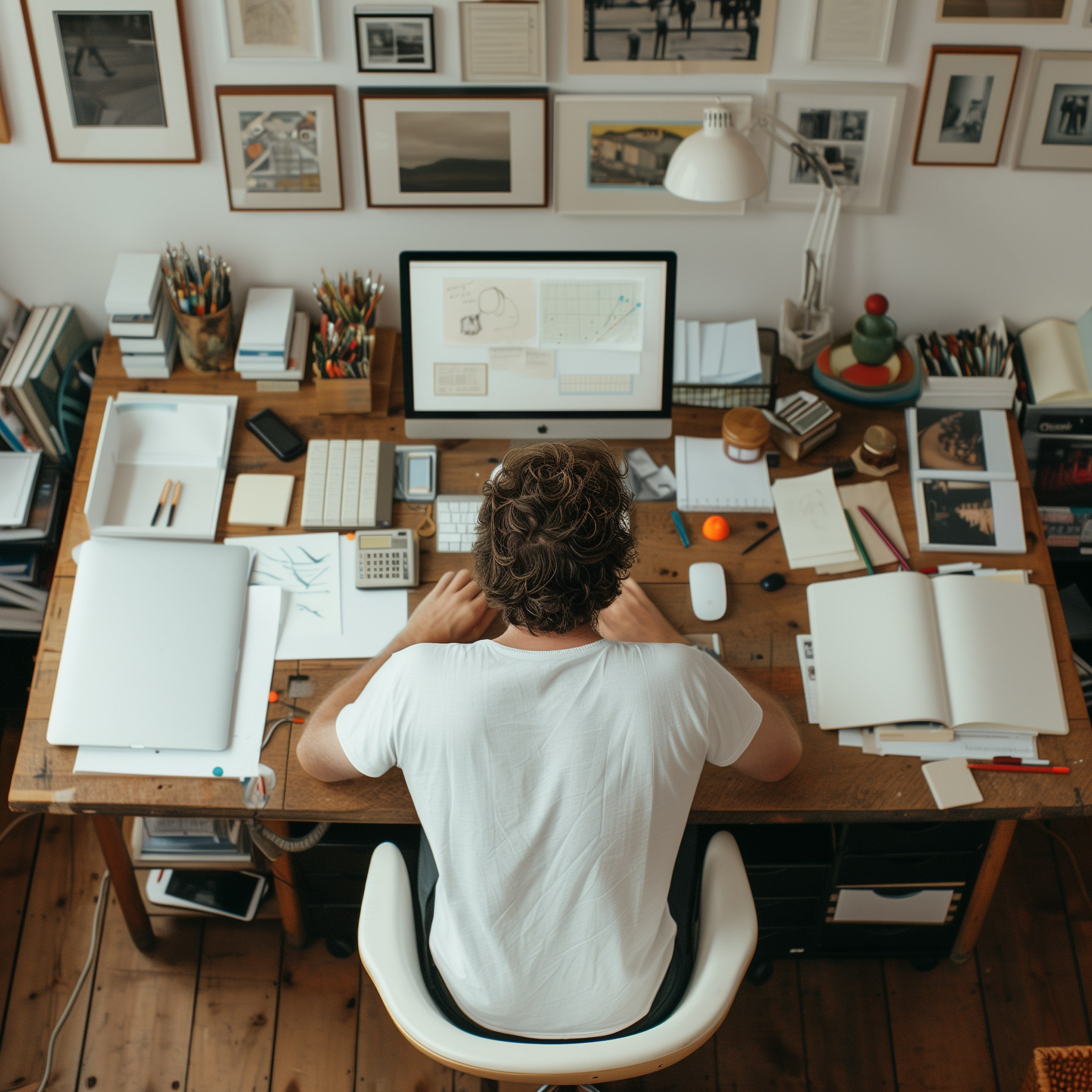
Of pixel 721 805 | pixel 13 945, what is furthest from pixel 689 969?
pixel 13 945

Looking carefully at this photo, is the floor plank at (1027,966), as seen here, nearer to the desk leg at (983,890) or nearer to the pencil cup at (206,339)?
the desk leg at (983,890)

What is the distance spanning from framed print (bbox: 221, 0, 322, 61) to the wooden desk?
616 millimetres

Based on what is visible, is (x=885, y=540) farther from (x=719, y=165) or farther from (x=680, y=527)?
(x=719, y=165)

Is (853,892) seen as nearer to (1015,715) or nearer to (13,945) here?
(1015,715)

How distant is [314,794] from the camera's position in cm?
149

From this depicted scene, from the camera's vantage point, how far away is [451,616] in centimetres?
159

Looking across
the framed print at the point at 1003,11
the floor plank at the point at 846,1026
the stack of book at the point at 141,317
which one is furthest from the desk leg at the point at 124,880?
the framed print at the point at 1003,11

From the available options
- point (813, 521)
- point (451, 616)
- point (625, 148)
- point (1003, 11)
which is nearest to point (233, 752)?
point (451, 616)

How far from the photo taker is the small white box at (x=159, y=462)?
1.78m

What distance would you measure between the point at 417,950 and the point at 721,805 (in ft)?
1.64

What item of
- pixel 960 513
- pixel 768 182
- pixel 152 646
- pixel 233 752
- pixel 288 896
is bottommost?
pixel 288 896

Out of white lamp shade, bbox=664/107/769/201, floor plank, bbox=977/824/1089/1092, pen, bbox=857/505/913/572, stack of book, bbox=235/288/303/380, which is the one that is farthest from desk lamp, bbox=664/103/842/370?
floor plank, bbox=977/824/1089/1092

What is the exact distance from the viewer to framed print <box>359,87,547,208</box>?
6.07 ft

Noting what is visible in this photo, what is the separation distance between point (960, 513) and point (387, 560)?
1053 mm
